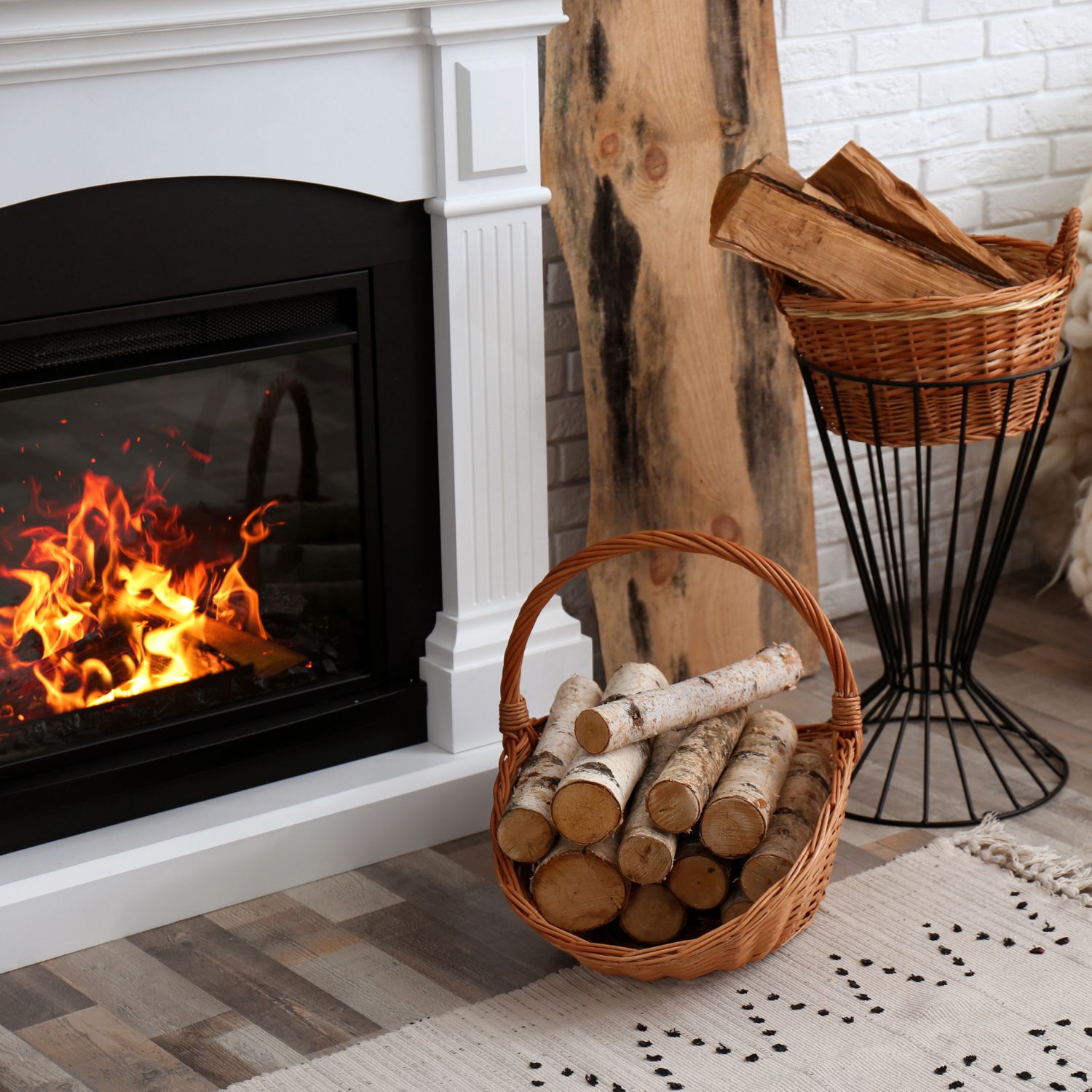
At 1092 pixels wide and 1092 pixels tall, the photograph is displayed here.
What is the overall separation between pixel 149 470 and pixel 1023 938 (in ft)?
4.39

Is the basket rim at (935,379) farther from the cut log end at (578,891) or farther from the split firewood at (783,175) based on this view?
the cut log end at (578,891)

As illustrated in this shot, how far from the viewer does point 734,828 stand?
204cm

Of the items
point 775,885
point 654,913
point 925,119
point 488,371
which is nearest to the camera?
point 775,885

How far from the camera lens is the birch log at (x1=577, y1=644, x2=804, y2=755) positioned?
2086 mm

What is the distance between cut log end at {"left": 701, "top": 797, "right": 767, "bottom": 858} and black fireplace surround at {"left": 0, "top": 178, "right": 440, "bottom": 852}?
641mm

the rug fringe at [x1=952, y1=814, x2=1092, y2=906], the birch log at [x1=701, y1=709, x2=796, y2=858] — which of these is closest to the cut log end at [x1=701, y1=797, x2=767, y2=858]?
the birch log at [x1=701, y1=709, x2=796, y2=858]

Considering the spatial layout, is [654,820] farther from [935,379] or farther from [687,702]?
[935,379]

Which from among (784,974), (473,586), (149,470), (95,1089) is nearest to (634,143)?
(473,586)

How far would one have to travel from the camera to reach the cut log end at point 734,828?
2.03m

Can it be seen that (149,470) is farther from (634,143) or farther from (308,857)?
(634,143)

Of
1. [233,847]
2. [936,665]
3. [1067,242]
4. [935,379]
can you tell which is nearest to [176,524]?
[233,847]

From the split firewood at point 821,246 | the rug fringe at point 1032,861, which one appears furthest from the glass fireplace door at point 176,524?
the rug fringe at point 1032,861

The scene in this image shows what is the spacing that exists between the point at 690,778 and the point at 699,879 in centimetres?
13

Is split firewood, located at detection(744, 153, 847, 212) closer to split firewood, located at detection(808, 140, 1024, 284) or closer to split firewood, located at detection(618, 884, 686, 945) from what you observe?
split firewood, located at detection(808, 140, 1024, 284)
